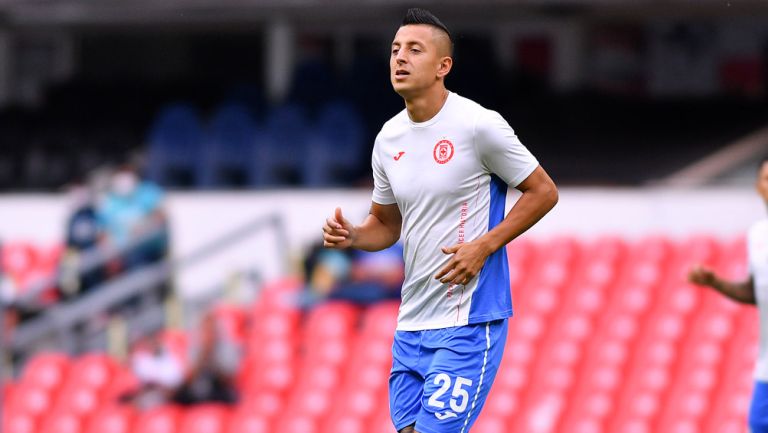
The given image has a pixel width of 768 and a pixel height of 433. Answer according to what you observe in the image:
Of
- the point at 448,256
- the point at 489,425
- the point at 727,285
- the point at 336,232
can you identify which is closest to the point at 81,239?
the point at 489,425

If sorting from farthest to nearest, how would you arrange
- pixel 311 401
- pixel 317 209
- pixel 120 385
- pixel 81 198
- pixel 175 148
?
pixel 175 148
pixel 317 209
pixel 81 198
pixel 120 385
pixel 311 401

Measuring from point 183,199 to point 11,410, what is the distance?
3.72 meters

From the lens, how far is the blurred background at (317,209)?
10.6m

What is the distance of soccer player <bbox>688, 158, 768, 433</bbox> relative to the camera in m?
6.57

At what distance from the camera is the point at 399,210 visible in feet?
16.8

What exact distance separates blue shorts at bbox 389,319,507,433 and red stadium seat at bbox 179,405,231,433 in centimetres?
584

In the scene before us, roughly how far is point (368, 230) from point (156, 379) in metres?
6.39

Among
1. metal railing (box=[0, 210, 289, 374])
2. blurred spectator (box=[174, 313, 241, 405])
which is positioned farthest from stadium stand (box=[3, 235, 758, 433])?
metal railing (box=[0, 210, 289, 374])

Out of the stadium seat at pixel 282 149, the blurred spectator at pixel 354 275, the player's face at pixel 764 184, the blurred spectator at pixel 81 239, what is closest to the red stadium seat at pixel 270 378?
the blurred spectator at pixel 354 275

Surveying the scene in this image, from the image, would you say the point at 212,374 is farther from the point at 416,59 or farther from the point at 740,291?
the point at 416,59

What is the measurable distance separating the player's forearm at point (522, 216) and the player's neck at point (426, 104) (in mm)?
427

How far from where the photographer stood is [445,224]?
483 cm

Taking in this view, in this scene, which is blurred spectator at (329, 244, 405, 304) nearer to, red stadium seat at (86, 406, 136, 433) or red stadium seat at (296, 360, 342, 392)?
red stadium seat at (296, 360, 342, 392)

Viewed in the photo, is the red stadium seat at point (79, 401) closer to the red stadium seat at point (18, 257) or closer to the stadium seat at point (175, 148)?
the red stadium seat at point (18, 257)
